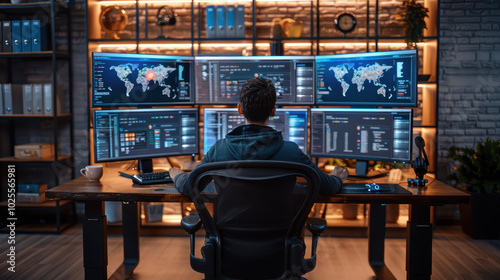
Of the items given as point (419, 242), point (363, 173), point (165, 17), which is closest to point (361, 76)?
point (363, 173)

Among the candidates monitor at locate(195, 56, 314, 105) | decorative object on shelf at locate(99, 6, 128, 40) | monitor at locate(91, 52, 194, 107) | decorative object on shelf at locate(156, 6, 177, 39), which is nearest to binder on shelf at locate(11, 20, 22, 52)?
decorative object on shelf at locate(99, 6, 128, 40)

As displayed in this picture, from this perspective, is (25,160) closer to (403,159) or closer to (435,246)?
(403,159)

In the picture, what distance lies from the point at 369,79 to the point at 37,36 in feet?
9.44

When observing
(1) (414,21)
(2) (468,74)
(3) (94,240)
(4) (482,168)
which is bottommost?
(3) (94,240)

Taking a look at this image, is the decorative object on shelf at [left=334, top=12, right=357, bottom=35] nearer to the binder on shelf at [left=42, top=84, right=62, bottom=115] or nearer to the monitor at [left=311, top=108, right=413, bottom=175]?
the monitor at [left=311, top=108, right=413, bottom=175]

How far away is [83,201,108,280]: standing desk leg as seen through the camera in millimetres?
2492

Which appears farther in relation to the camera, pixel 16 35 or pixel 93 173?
pixel 16 35

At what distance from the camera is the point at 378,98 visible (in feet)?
9.80

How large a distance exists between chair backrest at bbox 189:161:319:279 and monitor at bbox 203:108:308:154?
4.28ft

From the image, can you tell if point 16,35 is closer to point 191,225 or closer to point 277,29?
point 277,29

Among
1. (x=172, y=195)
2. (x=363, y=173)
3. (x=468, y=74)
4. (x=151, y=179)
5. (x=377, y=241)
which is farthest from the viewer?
(x=468, y=74)

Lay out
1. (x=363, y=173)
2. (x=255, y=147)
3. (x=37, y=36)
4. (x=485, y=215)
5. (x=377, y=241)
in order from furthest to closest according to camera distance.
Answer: (x=37, y=36) → (x=485, y=215) → (x=377, y=241) → (x=363, y=173) → (x=255, y=147)

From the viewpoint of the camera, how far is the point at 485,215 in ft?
13.0

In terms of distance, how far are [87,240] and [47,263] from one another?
1124 millimetres
